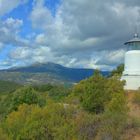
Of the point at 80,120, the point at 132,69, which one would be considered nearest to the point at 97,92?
the point at 80,120

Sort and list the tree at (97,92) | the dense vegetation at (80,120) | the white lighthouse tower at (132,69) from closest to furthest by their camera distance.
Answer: the dense vegetation at (80,120) → the tree at (97,92) → the white lighthouse tower at (132,69)

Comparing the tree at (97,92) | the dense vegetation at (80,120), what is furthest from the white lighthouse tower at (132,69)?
the dense vegetation at (80,120)

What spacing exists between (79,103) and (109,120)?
1494 centimetres

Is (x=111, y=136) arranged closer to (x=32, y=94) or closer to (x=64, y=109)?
(x=64, y=109)

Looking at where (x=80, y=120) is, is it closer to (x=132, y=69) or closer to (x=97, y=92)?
(x=97, y=92)

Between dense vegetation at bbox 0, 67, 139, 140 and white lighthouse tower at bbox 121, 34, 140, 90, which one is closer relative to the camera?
dense vegetation at bbox 0, 67, 139, 140

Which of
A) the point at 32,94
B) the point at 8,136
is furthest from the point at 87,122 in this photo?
the point at 32,94

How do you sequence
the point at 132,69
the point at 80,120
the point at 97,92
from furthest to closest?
the point at 132,69
the point at 97,92
the point at 80,120

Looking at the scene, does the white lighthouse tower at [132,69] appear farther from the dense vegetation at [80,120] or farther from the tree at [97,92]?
the dense vegetation at [80,120]

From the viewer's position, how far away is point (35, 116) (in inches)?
1914

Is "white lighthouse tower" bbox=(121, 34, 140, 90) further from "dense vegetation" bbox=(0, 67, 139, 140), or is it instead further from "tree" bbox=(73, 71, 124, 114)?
"dense vegetation" bbox=(0, 67, 139, 140)

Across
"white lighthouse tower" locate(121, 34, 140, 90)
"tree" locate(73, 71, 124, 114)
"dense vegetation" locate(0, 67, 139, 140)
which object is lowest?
"dense vegetation" locate(0, 67, 139, 140)

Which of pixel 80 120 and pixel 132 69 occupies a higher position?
pixel 132 69

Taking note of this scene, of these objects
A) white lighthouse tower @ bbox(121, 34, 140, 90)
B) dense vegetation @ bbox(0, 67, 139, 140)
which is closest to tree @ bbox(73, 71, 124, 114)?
dense vegetation @ bbox(0, 67, 139, 140)
